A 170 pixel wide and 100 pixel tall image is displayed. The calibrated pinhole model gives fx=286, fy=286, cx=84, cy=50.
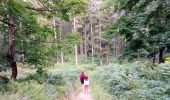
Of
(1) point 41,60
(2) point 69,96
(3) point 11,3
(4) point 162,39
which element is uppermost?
(3) point 11,3

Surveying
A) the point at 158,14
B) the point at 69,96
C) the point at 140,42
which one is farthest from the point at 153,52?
the point at 69,96

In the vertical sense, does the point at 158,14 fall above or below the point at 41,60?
above

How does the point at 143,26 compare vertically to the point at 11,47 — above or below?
above

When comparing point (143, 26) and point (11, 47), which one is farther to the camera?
point (11, 47)

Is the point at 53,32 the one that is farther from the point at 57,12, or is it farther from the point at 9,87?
the point at 9,87

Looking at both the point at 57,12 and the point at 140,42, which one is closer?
the point at 57,12

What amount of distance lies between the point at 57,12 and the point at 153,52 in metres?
6.35

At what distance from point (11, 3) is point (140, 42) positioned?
27.6 ft

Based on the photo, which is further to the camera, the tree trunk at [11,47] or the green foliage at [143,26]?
the tree trunk at [11,47]

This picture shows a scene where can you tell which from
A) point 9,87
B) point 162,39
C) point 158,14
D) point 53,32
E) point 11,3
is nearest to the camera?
point 11,3

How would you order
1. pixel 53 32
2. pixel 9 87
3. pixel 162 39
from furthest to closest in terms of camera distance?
pixel 53 32
pixel 162 39
pixel 9 87

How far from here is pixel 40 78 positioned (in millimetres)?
16438

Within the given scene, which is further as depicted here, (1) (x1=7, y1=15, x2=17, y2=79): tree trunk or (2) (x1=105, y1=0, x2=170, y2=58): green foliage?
(1) (x1=7, y1=15, x2=17, y2=79): tree trunk

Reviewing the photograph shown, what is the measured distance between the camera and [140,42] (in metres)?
16.0
